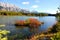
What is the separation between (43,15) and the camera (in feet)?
39.8

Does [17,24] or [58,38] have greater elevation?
[58,38]

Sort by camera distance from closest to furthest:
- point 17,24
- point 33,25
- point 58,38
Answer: point 58,38
point 33,25
point 17,24

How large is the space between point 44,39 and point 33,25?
443cm

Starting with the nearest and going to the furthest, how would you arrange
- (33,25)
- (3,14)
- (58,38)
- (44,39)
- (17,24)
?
(58,38), (44,39), (33,25), (17,24), (3,14)

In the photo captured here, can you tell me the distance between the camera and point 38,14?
11.9 m

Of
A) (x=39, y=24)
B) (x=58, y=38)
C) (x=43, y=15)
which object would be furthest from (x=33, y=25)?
(x=58, y=38)

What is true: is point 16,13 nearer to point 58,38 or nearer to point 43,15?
point 43,15

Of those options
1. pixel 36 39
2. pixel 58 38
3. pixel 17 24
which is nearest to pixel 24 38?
pixel 36 39

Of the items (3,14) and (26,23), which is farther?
(3,14)

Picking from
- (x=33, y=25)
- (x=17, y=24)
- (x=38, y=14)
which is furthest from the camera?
(x=38, y=14)

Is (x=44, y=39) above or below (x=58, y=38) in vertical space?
below

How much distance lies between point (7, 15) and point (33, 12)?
10.9 feet

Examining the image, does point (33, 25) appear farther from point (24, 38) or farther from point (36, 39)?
point (36, 39)

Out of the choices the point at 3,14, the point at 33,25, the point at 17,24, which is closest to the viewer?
the point at 33,25
